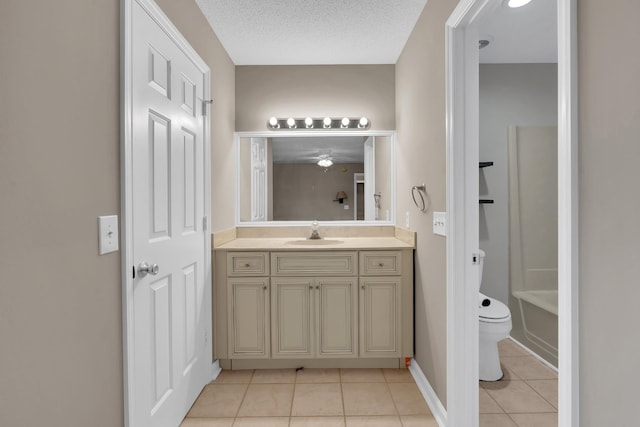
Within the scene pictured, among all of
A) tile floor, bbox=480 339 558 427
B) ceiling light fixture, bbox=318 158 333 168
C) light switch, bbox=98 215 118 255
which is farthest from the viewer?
ceiling light fixture, bbox=318 158 333 168

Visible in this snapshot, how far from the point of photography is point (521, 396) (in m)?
2.17

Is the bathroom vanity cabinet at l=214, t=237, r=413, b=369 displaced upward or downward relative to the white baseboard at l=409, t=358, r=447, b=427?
upward

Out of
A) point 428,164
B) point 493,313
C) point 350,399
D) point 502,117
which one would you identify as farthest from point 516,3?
point 350,399

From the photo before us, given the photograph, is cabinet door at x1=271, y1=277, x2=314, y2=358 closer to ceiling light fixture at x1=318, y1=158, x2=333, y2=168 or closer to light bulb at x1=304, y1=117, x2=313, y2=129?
ceiling light fixture at x1=318, y1=158, x2=333, y2=168

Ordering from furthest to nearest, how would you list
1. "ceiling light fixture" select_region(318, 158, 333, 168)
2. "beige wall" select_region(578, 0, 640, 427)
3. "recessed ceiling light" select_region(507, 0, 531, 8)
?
"ceiling light fixture" select_region(318, 158, 333, 168), "recessed ceiling light" select_region(507, 0, 531, 8), "beige wall" select_region(578, 0, 640, 427)

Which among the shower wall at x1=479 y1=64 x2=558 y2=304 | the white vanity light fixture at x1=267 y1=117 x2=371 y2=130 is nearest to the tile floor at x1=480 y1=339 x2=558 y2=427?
the shower wall at x1=479 y1=64 x2=558 y2=304

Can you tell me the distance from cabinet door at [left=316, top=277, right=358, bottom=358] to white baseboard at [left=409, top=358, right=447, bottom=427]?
1.31 ft

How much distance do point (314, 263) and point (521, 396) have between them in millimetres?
1486

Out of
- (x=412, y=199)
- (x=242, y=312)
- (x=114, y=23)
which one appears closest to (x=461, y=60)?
(x=412, y=199)

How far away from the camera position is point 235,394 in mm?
2219

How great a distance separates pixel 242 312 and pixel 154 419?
0.94 meters

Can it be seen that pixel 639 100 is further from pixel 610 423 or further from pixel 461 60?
pixel 461 60

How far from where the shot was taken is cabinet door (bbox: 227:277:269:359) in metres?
2.46

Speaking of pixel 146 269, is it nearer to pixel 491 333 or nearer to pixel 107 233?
pixel 107 233
